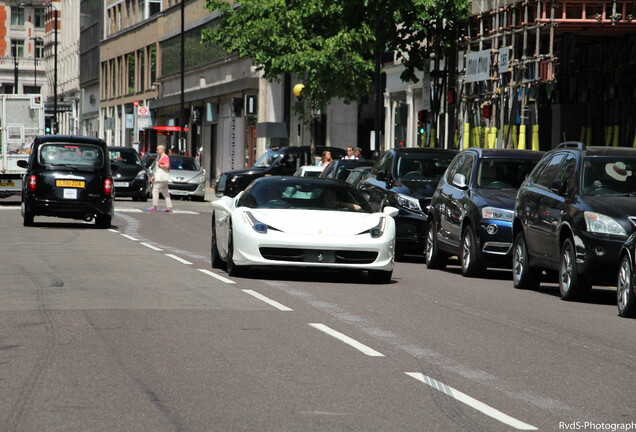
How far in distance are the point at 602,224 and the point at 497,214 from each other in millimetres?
3846

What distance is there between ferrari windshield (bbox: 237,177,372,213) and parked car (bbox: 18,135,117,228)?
999 centimetres

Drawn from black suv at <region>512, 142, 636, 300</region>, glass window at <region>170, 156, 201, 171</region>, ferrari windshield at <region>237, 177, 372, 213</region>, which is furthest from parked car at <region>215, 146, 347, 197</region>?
black suv at <region>512, 142, 636, 300</region>

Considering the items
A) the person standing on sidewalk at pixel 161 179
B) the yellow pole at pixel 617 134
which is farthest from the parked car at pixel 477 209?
the person standing on sidewalk at pixel 161 179

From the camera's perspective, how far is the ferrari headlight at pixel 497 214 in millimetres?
17234

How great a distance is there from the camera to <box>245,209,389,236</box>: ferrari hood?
49.9 feet

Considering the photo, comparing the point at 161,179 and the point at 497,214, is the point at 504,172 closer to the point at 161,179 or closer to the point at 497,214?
the point at 497,214

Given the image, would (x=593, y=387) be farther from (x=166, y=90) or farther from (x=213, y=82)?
(x=166, y=90)

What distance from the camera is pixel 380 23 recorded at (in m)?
30.0

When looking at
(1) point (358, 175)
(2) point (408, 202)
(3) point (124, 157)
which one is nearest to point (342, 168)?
(1) point (358, 175)

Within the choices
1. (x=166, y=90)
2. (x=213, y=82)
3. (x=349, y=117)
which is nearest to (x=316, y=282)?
(x=349, y=117)

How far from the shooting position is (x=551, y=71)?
89.4 feet

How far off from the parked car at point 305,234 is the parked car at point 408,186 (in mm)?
4368

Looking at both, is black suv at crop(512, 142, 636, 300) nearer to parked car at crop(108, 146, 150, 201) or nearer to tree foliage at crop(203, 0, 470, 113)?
tree foliage at crop(203, 0, 470, 113)

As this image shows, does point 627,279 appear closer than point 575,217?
Yes
